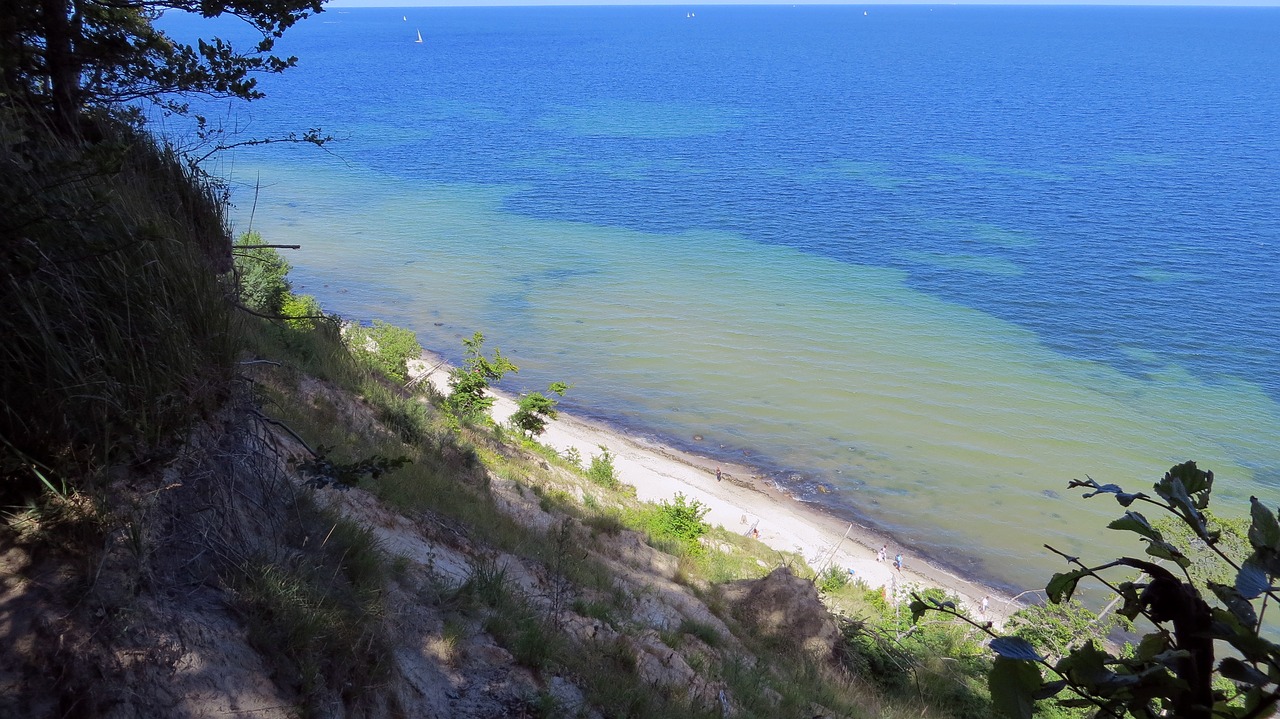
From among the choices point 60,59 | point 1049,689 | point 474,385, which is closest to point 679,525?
point 474,385

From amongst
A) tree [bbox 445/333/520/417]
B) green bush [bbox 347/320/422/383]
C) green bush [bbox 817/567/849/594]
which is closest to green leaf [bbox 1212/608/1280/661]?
green bush [bbox 817/567/849/594]

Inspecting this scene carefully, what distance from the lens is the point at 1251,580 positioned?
1441 mm

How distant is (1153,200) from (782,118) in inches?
1552

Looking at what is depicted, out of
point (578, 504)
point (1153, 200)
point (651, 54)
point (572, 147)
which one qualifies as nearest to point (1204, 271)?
point (1153, 200)

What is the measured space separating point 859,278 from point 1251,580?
39.6 metres

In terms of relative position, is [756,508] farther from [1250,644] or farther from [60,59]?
[1250,644]

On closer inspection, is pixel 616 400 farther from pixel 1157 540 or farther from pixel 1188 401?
pixel 1157 540

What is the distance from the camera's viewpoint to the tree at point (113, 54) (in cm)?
695

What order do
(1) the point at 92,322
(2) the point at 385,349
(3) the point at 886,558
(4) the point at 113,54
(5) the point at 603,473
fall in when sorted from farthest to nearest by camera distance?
1. (2) the point at 385,349
2. (3) the point at 886,558
3. (5) the point at 603,473
4. (4) the point at 113,54
5. (1) the point at 92,322

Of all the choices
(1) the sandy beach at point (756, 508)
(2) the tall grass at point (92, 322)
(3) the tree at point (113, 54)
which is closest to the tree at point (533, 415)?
(1) the sandy beach at point (756, 508)

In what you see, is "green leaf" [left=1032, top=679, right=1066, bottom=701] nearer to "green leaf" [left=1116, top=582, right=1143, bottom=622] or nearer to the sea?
"green leaf" [left=1116, top=582, right=1143, bottom=622]

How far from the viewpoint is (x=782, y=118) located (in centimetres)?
8456

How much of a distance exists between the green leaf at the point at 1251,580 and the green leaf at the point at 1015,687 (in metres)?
0.38

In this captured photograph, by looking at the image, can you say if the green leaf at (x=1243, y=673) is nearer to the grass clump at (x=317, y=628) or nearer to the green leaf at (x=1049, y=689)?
the green leaf at (x=1049, y=689)
